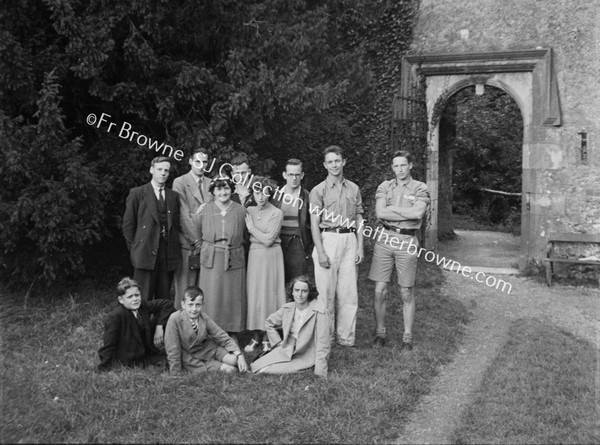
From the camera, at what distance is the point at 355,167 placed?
949 cm

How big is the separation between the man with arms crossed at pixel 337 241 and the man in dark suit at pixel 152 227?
4.03 feet

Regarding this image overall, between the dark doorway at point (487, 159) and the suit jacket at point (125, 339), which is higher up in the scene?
the dark doorway at point (487, 159)

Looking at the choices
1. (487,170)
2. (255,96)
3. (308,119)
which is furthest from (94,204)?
(487,170)

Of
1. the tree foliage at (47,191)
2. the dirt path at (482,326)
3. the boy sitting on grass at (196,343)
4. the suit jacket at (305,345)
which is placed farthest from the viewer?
the tree foliage at (47,191)

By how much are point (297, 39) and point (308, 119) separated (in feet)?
2.89

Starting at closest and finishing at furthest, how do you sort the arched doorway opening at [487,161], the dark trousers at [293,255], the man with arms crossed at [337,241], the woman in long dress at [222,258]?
the woman in long dress at [222,258], the man with arms crossed at [337,241], the dark trousers at [293,255], the arched doorway opening at [487,161]

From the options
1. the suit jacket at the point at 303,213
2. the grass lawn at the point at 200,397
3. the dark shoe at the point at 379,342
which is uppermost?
the suit jacket at the point at 303,213

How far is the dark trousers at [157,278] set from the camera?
475 cm

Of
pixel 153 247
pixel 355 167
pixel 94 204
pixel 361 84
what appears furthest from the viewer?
pixel 355 167

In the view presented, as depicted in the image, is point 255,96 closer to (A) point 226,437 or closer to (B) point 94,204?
(B) point 94,204

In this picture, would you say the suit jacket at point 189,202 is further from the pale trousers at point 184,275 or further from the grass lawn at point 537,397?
the grass lawn at point 537,397

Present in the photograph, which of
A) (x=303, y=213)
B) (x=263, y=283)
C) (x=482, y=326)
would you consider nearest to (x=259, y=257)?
(x=263, y=283)

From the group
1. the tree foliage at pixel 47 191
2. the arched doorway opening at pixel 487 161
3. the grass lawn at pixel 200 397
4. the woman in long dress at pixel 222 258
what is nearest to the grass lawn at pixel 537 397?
the grass lawn at pixel 200 397

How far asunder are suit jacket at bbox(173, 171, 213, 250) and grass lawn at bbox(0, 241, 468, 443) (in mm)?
1219
